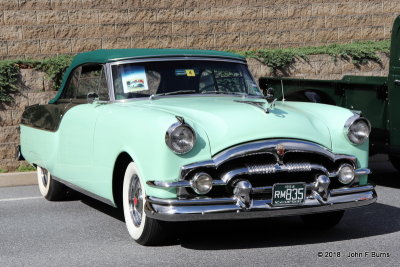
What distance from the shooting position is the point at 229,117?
19.6 feet

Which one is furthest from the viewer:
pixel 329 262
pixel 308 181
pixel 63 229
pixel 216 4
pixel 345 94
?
pixel 216 4

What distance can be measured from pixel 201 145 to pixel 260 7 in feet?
26.3

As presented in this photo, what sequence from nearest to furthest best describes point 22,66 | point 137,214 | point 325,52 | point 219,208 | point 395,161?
point 219,208 < point 137,214 < point 395,161 < point 22,66 < point 325,52

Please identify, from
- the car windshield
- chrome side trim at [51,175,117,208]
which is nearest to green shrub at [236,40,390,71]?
the car windshield

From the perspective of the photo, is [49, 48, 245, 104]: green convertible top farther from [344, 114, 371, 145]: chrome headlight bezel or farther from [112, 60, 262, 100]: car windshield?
[344, 114, 371, 145]: chrome headlight bezel

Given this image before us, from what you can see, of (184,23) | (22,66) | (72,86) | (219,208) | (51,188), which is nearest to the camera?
(219,208)

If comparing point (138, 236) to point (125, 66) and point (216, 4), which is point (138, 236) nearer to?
→ point (125, 66)

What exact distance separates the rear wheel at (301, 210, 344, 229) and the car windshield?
1.26m

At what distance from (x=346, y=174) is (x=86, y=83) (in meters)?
2.81

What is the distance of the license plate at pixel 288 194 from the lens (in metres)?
5.76

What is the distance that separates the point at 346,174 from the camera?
6113mm

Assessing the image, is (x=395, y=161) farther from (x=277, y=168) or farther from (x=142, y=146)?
(x=142, y=146)

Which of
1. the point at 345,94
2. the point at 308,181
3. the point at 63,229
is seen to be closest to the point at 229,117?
the point at 308,181

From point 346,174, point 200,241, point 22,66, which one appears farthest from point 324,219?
point 22,66
